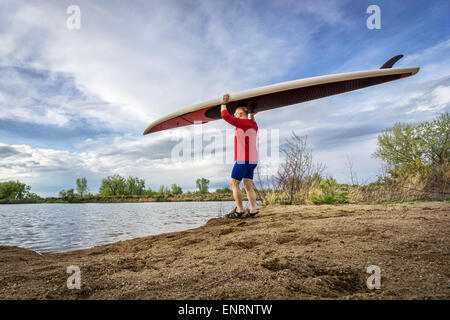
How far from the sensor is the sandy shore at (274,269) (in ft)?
4.70

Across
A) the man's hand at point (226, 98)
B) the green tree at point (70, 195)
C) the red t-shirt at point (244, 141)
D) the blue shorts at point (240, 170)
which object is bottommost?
the green tree at point (70, 195)

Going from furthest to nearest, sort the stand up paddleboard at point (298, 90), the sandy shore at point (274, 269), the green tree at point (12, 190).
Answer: the green tree at point (12, 190) → the stand up paddleboard at point (298, 90) → the sandy shore at point (274, 269)

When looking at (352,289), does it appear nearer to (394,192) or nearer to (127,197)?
(394,192)

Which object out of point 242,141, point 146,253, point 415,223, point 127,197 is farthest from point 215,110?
point 127,197

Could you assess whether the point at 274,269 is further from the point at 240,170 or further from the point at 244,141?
the point at 244,141

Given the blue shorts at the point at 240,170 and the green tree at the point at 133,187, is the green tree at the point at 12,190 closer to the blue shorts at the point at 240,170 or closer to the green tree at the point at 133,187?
the green tree at the point at 133,187

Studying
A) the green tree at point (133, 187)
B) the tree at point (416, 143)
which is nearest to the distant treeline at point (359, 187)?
the tree at point (416, 143)

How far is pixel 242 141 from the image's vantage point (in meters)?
4.46

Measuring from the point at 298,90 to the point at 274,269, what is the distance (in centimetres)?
347

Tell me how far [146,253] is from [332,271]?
187cm

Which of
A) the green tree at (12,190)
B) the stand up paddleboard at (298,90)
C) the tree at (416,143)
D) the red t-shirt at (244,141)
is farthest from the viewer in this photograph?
the green tree at (12,190)

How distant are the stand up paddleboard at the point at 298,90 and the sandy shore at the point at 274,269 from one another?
2.51 meters

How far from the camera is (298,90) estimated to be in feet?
14.4
